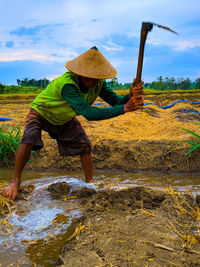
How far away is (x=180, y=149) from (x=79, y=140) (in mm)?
→ 1596

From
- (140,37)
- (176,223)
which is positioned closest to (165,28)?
(140,37)

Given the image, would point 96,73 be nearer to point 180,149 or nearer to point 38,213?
point 38,213

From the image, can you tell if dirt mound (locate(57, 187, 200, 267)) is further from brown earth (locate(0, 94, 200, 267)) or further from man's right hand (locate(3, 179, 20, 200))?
man's right hand (locate(3, 179, 20, 200))

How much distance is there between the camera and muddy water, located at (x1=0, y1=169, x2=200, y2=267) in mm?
1670

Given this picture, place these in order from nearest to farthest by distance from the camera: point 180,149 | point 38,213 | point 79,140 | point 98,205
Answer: point 98,205
point 38,213
point 79,140
point 180,149

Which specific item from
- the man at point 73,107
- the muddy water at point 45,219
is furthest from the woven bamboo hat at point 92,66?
the muddy water at point 45,219

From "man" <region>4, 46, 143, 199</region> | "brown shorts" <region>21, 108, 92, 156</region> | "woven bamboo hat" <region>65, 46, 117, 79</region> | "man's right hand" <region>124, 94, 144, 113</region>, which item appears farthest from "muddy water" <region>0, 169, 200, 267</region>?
"woven bamboo hat" <region>65, 46, 117, 79</region>

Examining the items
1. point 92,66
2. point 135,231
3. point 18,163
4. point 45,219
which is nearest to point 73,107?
point 92,66

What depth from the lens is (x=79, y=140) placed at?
2.89 m

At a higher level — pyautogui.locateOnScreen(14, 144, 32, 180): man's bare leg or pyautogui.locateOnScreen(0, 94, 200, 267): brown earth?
pyautogui.locateOnScreen(14, 144, 32, 180): man's bare leg

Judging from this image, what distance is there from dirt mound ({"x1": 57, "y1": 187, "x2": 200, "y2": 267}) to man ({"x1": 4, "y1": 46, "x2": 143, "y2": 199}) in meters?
0.70

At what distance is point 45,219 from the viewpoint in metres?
2.14

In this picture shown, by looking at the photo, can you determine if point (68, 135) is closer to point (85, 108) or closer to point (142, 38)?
point (85, 108)

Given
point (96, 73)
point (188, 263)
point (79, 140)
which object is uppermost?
point (96, 73)
